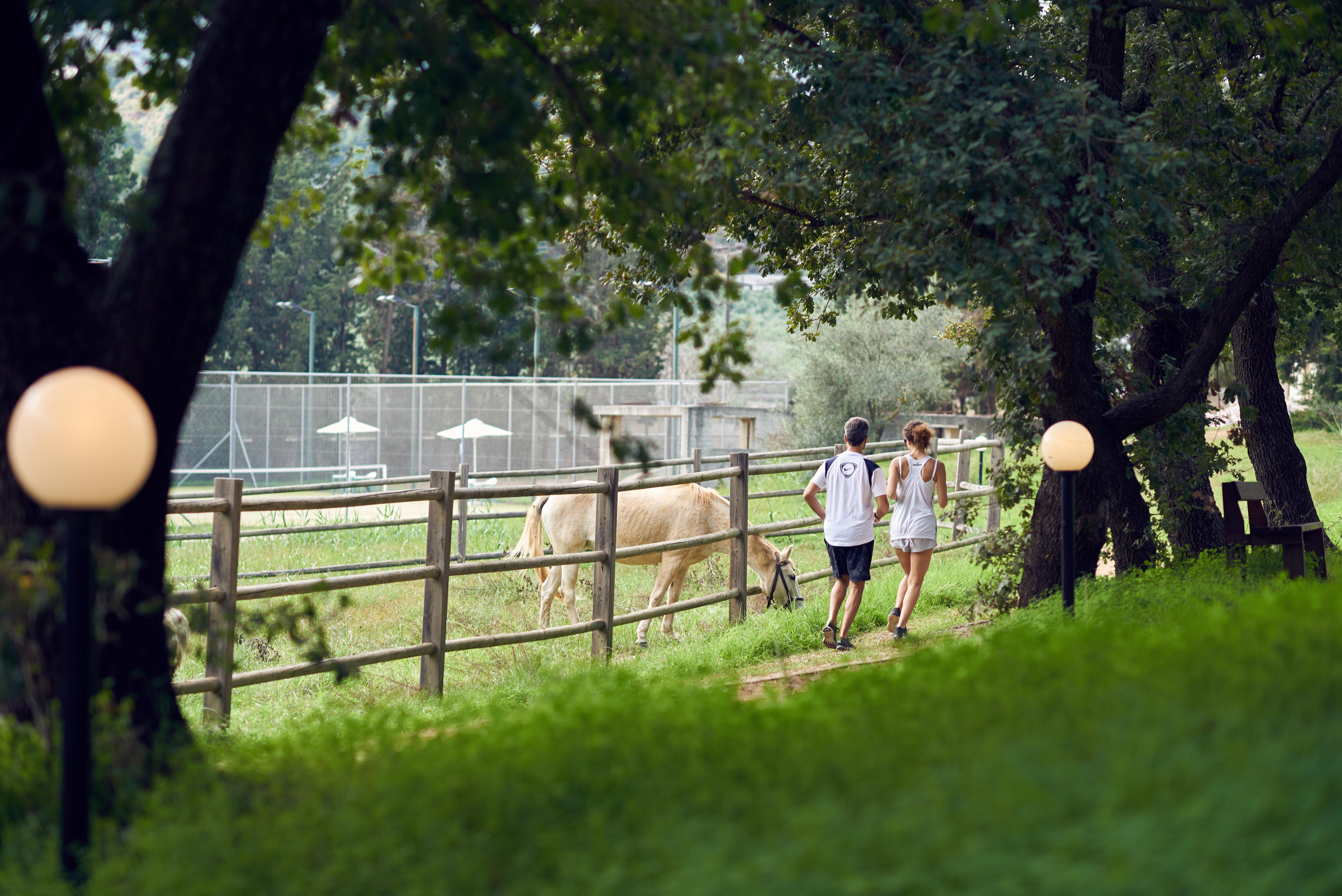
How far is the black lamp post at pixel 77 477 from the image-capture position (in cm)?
324

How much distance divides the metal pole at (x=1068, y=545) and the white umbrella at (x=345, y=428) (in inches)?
723

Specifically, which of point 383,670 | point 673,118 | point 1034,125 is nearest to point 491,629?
point 383,670

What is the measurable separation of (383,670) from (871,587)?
15.0 ft

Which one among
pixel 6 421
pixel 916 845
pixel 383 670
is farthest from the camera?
pixel 383 670

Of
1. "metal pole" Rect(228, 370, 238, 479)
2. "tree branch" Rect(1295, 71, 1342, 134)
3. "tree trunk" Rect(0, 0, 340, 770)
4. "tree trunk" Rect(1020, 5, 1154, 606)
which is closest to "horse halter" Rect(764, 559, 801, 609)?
"tree trunk" Rect(1020, 5, 1154, 606)

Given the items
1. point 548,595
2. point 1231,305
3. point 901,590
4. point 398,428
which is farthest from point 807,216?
point 398,428

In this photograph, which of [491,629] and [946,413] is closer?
[491,629]

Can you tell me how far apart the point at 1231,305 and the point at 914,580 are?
10.2 ft

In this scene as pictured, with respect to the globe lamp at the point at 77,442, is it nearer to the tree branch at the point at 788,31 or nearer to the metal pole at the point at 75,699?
the metal pole at the point at 75,699

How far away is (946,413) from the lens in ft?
116

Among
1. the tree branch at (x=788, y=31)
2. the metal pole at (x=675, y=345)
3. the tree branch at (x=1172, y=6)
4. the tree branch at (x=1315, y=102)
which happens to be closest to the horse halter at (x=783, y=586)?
the tree branch at (x=788, y=31)

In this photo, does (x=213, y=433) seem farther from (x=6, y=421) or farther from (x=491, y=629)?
(x=6, y=421)

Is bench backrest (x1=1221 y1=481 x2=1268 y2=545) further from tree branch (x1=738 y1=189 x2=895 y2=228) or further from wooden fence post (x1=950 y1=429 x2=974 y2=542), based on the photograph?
wooden fence post (x1=950 y1=429 x2=974 y2=542)

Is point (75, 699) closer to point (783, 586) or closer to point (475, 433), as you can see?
point (783, 586)
